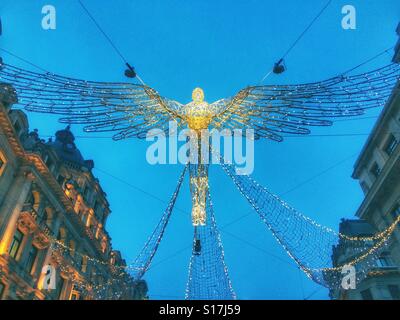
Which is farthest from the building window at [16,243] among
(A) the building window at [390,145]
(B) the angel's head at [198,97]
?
(A) the building window at [390,145]

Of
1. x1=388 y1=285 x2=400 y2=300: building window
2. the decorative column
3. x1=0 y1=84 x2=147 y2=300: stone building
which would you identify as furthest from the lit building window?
the decorative column

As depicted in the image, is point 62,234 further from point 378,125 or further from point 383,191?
point 378,125

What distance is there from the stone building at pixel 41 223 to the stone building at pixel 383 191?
16.0 m

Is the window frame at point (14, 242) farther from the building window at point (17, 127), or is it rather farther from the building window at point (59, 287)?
the building window at point (17, 127)

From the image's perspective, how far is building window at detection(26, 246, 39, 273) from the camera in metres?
19.9

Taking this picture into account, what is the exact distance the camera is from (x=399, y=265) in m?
19.1

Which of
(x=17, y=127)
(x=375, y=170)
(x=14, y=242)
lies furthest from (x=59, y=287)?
(x=375, y=170)

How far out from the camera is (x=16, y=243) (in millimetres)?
19031

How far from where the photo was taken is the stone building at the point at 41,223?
17734 mm

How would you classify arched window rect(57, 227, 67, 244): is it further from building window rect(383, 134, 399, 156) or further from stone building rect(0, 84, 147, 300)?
building window rect(383, 134, 399, 156)

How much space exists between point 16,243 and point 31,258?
1.87 meters
